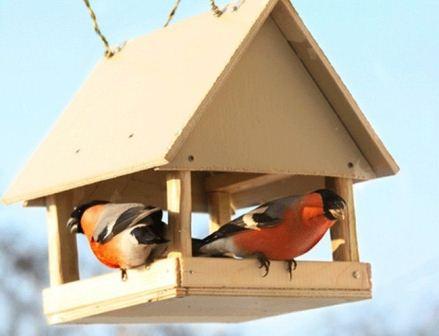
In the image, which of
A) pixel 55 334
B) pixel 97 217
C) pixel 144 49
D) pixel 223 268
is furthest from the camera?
pixel 55 334

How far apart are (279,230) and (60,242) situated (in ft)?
3.09

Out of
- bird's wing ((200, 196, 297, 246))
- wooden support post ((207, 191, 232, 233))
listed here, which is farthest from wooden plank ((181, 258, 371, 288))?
wooden support post ((207, 191, 232, 233))

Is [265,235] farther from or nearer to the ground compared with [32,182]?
nearer to the ground

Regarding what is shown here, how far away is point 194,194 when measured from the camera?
589 cm

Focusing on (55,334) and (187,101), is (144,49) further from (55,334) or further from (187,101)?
(55,334)

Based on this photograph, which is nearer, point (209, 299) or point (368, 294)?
point (209, 299)

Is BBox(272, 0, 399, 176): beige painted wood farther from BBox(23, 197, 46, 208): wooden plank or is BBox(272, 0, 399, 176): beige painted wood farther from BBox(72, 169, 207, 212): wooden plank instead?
BBox(23, 197, 46, 208): wooden plank

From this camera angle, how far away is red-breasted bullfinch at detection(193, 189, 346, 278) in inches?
198

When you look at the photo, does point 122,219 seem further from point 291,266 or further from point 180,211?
point 291,266

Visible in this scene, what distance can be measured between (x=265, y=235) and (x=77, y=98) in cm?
116

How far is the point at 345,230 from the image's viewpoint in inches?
214

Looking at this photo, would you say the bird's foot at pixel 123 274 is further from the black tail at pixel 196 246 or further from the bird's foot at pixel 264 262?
the bird's foot at pixel 264 262

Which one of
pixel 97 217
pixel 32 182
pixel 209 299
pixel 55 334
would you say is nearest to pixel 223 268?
pixel 209 299

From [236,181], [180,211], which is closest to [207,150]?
[180,211]
